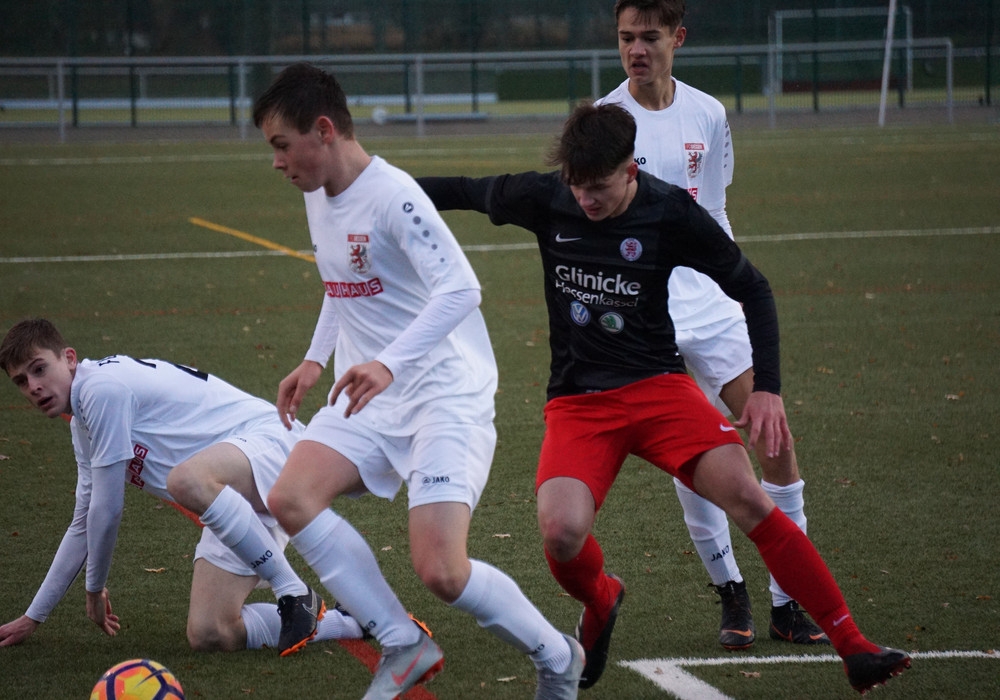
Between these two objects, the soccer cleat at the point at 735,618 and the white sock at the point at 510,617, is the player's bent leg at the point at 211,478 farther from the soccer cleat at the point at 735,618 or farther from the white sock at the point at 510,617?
the soccer cleat at the point at 735,618

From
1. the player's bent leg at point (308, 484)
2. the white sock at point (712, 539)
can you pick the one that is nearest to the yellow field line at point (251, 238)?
the white sock at point (712, 539)

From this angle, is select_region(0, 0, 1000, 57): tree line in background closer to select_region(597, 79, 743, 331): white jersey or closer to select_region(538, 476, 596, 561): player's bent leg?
select_region(597, 79, 743, 331): white jersey

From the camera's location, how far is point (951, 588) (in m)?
4.66

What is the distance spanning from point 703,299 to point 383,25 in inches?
1320

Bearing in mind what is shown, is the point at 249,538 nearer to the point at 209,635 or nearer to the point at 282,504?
the point at 209,635

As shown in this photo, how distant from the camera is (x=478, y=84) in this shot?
1331 inches

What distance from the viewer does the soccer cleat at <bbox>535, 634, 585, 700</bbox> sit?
11.5 ft

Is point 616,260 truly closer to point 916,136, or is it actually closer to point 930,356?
point 930,356

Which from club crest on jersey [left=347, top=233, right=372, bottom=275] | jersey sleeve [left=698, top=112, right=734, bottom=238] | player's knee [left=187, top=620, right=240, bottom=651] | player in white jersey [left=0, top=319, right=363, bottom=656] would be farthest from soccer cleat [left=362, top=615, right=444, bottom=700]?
jersey sleeve [left=698, top=112, right=734, bottom=238]

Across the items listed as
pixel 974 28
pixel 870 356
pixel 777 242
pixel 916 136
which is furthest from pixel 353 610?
pixel 974 28

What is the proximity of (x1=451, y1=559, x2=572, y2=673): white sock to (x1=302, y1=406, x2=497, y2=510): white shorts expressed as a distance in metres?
0.23

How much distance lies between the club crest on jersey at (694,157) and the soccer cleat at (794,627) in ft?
5.33

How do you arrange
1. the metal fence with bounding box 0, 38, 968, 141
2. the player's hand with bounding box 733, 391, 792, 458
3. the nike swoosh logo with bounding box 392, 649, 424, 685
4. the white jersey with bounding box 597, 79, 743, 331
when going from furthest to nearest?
the metal fence with bounding box 0, 38, 968, 141 < the white jersey with bounding box 597, 79, 743, 331 < the player's hand with bounding box 733, 391, 792, 458 < the nike swoosh logo with bounding box 392, 649, 424, 685

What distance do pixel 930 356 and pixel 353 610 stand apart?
240 inches
